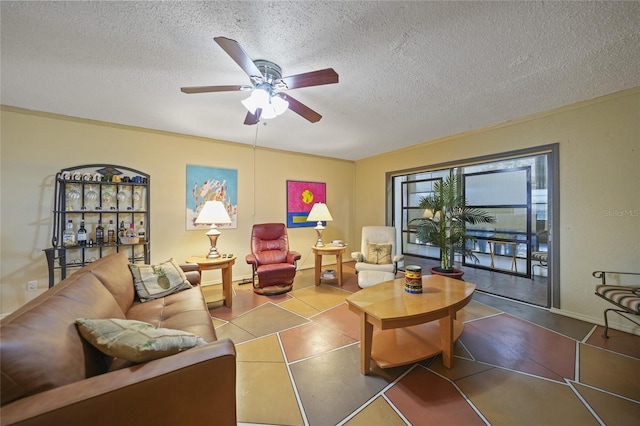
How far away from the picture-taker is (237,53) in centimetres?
141

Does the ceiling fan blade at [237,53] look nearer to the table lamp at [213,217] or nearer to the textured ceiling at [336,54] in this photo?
the textured ceiling at [336,54]

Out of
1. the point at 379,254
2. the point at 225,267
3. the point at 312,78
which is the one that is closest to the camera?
the point at 312,78

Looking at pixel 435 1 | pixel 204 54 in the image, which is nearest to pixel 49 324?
pixel 204 54

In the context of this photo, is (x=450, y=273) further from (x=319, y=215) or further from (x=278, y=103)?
(x=278, y=103)

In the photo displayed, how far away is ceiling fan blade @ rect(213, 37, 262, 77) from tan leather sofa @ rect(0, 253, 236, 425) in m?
1.51

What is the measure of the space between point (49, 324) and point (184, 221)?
112 inches

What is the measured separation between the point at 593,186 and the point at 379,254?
8.26 ft

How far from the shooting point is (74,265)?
283 centimetres

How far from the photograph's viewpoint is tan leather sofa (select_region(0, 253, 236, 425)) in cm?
75

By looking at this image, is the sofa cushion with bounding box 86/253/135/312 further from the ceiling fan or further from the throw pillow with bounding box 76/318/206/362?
the ceiling fan

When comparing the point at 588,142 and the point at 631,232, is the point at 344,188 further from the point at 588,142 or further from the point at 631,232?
the point at 631,232

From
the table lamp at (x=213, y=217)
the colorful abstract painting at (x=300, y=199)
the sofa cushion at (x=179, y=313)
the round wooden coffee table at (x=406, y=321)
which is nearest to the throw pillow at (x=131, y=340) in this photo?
the sofa cushion at (x=179, y=313)

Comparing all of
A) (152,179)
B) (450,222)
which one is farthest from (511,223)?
(152,179)

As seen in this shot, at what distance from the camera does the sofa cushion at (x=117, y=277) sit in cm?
170
